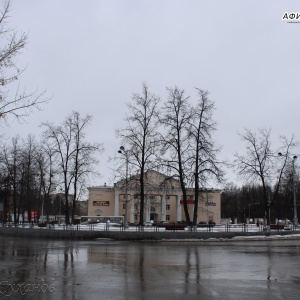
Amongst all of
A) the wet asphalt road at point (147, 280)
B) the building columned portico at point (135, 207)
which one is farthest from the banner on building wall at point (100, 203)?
the wet asphalt road at point (147, 280)

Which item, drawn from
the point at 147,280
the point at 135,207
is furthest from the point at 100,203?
the point at 147,280

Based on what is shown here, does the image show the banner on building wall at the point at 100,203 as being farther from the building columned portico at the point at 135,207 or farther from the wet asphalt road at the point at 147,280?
the wet asphalt road at the point at 147,280

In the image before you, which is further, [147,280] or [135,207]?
[135,207]

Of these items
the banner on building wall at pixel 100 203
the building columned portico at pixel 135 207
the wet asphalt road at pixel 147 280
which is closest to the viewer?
the wet asphalt road at pixel 147 280

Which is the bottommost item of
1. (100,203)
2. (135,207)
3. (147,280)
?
(147,280)

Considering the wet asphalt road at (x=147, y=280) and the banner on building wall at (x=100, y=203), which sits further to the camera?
the banner on building wall at (x=100, y=203)

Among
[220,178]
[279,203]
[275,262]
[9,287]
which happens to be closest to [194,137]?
[220,178]

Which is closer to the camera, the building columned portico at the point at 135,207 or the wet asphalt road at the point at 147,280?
the wet asphalt road at the point at 147,280

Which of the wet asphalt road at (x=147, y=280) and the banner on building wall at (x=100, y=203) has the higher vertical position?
the banner on building wall at (x=100, y=203)

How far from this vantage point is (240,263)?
16.5 m

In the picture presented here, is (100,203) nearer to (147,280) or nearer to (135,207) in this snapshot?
(135,207)

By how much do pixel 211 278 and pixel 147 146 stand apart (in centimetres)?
2982

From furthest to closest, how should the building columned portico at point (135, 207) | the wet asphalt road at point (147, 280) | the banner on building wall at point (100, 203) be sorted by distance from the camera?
1. the banner on building wall at point (100, 203)
2. the building columned portico at point (135, 207)
3. the wet asphalt road at point (147, 280)

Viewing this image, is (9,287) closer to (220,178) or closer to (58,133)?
(220,178)
